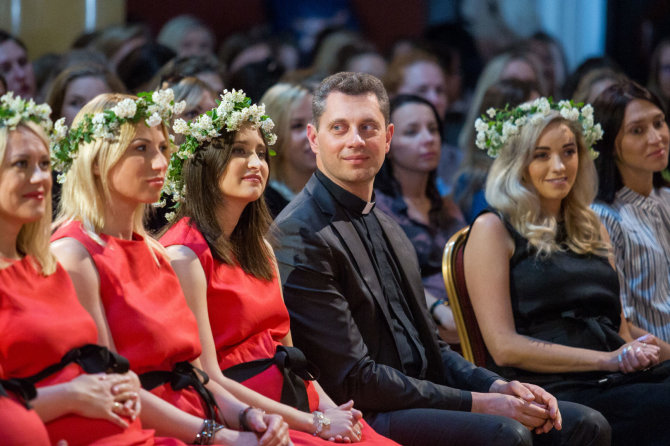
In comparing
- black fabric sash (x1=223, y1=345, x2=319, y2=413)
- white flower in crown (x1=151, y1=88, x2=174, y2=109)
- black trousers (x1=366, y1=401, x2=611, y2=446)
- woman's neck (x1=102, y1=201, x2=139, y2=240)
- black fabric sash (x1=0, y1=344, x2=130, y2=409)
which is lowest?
black trousers (x1=366, y1=401, x2=611, y2=446)

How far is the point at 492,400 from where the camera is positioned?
3.24 m

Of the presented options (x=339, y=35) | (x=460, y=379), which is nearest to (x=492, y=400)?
(x=460, y=379)

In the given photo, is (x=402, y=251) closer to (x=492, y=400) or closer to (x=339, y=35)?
(x=492, y=400)

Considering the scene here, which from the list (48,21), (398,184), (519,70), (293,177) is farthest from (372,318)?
(48,21)

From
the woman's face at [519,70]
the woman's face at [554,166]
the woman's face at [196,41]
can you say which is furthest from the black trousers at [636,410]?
the woman's face at [196,41]

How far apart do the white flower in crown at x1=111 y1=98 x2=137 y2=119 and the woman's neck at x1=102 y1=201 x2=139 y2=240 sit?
0.24 metres

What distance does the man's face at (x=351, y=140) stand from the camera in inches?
134

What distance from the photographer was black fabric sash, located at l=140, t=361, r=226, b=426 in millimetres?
2637

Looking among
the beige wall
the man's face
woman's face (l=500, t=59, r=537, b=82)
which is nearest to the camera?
the man's face

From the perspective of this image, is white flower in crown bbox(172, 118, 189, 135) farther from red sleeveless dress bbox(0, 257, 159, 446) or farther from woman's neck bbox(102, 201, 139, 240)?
red sleeveless dress bbox(0, 257, 159, 446)

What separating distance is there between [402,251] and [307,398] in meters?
0.80

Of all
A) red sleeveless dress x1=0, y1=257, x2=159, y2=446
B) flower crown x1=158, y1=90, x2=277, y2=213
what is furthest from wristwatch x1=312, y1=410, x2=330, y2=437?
flower crown x1=158, y1=90, x2=277, y2=213

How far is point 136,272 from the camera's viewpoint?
2.66m

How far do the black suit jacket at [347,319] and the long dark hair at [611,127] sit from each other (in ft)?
5.02
